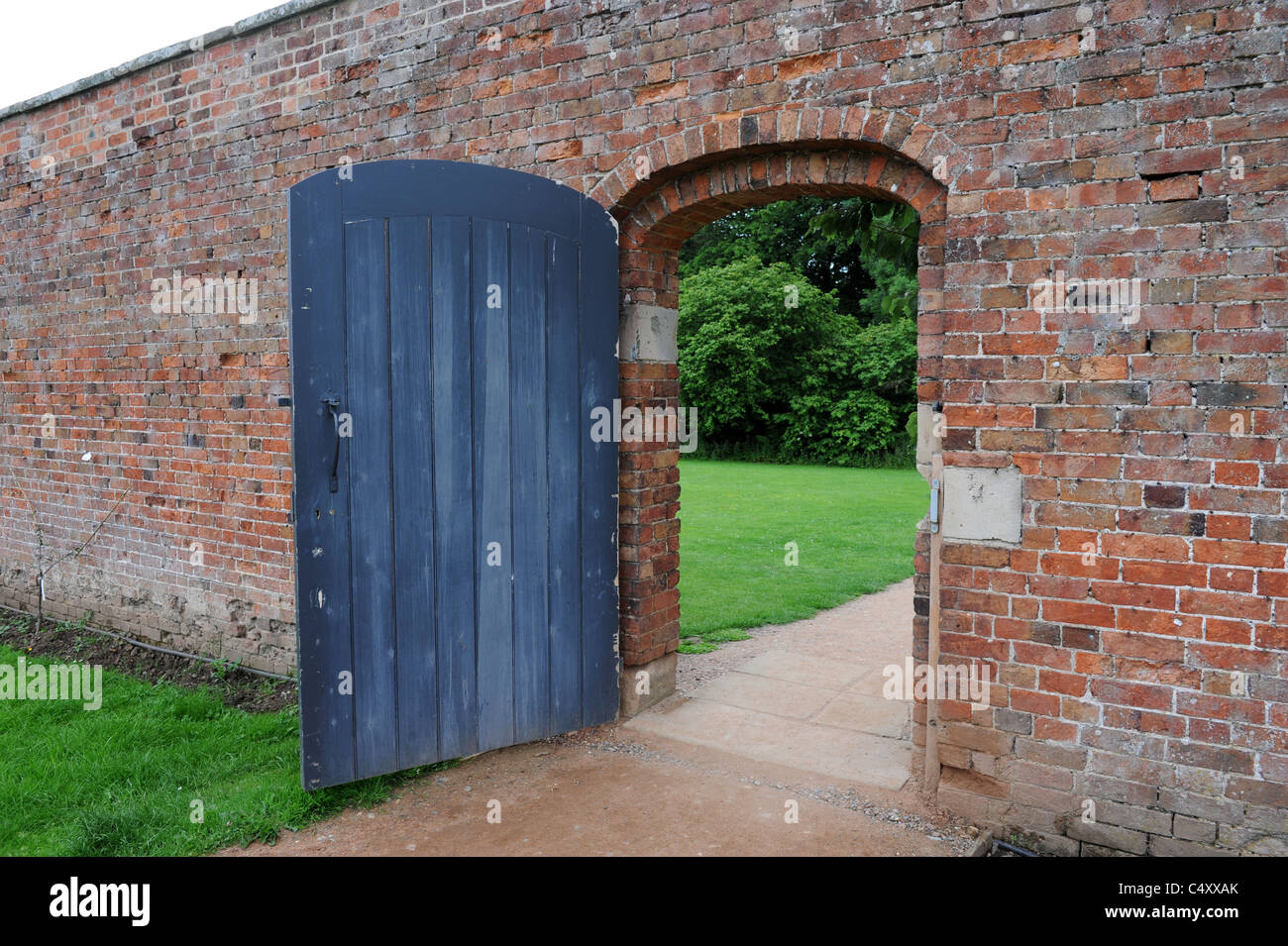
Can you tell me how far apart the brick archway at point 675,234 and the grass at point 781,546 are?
1.24 meters

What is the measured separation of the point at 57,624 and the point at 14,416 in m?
1.72

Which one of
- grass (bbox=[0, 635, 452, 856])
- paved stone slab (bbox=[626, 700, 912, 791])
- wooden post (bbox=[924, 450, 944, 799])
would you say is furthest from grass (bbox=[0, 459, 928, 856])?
wooden post (bbox=[924, 450, 944, 799])

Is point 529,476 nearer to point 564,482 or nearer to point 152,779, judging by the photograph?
point 564,482

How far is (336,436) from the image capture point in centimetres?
355

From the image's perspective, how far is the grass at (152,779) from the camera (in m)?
3.45

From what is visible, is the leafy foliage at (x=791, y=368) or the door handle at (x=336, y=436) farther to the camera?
the leafy foliage at (x=791, y=368)

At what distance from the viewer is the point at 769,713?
4.68 metres

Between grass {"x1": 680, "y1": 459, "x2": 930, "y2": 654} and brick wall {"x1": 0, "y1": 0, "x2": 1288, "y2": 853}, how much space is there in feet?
3.81

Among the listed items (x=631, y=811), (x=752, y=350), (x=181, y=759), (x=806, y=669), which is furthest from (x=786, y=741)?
(x=752, y=350)

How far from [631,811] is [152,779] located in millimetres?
2230

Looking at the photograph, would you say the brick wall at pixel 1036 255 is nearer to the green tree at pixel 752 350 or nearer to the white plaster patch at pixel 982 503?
the white plaster patch at pixel 982 503

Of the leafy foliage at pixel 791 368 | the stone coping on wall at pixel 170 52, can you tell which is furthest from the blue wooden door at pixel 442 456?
the leafy foliage at pixel 791 368
